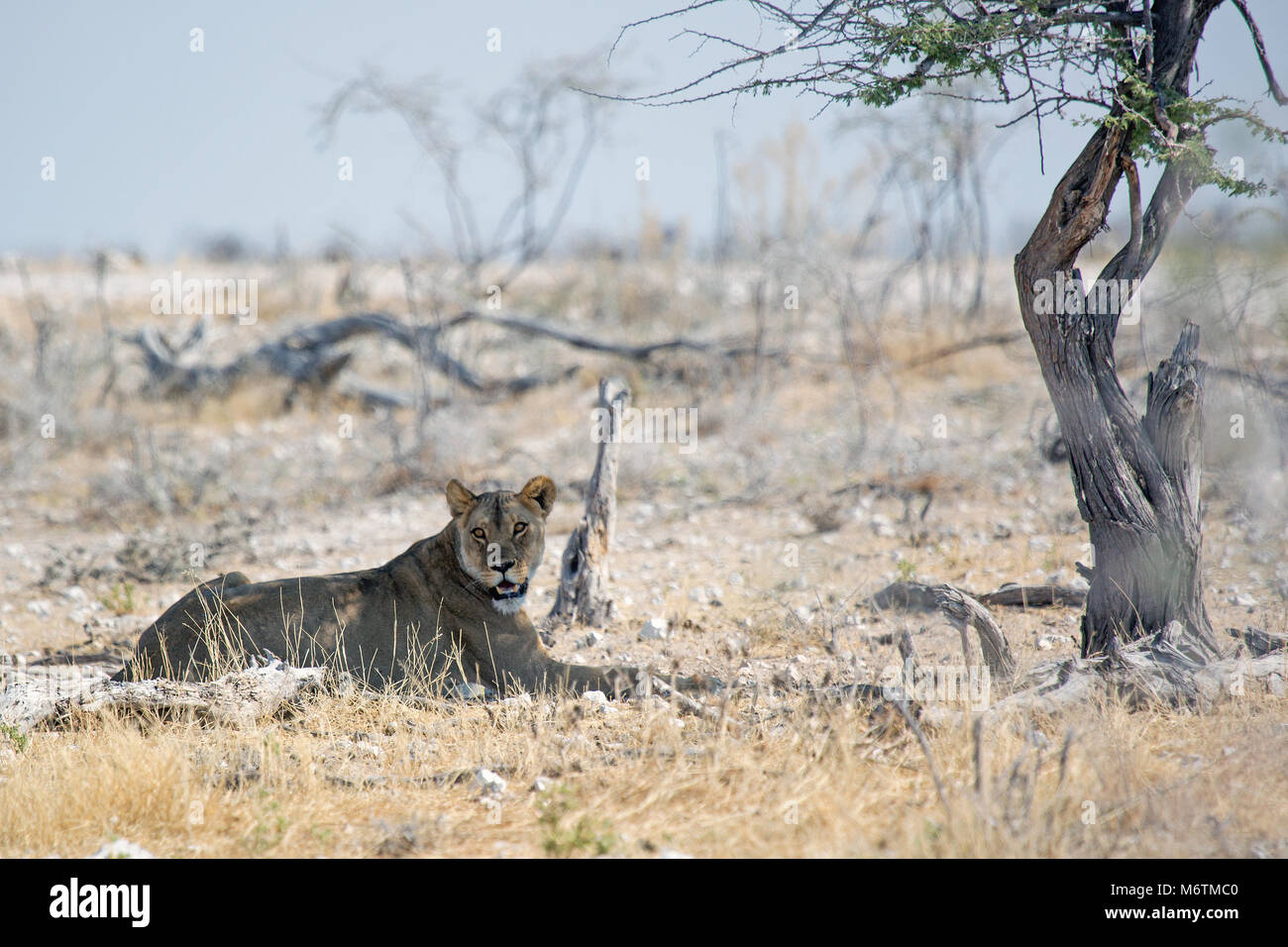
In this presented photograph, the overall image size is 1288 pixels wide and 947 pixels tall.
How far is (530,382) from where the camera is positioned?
15.8 m

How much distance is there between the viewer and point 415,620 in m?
6.12

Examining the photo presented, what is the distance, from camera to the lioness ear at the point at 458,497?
6195 millimetres

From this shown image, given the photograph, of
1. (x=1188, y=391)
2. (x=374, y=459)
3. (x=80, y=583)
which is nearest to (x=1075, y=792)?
(x=1188, y=391)

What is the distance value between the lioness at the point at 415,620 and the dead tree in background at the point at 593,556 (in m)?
1.03

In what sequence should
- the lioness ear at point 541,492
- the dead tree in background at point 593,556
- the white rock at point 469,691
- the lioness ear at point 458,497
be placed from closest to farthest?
the white rock at point 469,691, the lioness ear at point 458,497, the lioness ear at point 541,492, the dead tree in background at point 593,556

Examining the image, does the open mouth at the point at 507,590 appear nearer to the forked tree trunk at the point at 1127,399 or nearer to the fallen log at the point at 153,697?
the fallen log at the point at 153,697

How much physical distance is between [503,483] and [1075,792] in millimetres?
8585

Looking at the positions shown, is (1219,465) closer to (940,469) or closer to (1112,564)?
(940,469)

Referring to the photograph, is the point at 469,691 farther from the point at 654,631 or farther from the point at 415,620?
the point at 654,631

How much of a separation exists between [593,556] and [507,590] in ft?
4.82

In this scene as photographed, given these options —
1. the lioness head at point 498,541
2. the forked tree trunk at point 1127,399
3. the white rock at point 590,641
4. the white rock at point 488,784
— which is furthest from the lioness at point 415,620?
the forked tree trunk at point 1127,399

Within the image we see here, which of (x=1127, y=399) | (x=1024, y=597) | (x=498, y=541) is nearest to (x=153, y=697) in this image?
(x=498, y=541)

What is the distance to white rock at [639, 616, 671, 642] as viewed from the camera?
709cm

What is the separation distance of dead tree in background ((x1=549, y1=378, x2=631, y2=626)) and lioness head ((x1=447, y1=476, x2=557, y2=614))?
1062mm
